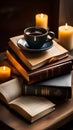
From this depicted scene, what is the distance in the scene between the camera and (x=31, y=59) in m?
0.95

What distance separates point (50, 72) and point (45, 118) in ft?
0.50

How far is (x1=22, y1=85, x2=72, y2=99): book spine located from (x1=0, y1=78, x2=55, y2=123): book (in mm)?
13

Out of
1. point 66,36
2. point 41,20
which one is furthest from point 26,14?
point 66,36

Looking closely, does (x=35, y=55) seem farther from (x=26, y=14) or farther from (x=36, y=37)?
(x=26, y=14)

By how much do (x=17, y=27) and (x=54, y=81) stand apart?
388 millimetres

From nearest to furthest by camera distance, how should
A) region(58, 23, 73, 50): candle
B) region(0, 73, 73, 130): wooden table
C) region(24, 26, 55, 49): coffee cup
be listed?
region(0, 73, 73, 130): wooden table
region(24, 26, 55, 49): coffee cup
region(58, 23, 73, 50): candle

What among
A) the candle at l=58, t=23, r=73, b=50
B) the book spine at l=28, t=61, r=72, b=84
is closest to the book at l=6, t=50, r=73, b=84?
the book spine at l=28, t=61, r=72, b=84

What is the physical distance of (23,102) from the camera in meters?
0.90

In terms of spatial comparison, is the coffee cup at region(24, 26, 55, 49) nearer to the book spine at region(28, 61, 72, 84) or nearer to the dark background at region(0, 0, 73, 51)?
the book spine at region(28, 61, 72, 84)

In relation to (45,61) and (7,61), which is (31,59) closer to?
(45,61)

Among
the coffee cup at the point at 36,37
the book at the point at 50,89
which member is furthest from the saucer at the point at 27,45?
the book at the point at 50,89

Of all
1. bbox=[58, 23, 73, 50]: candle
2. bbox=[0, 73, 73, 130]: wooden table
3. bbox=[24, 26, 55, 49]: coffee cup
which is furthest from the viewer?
bbox=[58, 23, 73, 50]: candle

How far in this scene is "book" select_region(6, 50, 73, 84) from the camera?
0.93 m

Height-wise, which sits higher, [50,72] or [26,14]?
[26,14]
